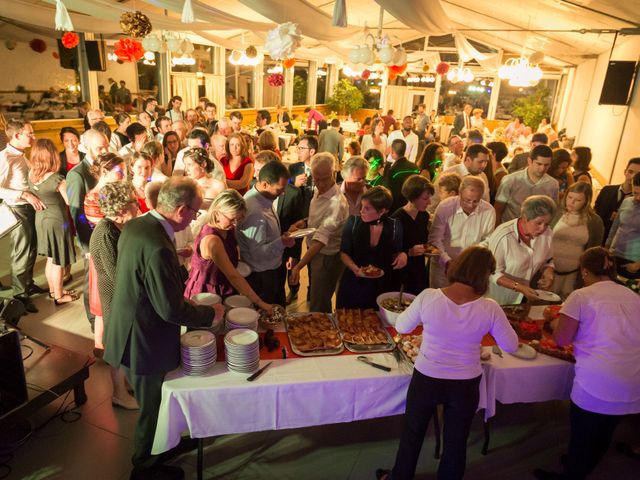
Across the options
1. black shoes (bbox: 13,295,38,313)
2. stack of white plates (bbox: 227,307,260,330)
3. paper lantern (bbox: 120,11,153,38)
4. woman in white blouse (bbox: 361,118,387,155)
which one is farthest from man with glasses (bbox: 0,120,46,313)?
woman in white blouse (bbox: 361,118,387,155)

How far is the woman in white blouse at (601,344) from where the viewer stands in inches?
76.5

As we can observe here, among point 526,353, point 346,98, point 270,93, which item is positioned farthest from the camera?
point 346,98

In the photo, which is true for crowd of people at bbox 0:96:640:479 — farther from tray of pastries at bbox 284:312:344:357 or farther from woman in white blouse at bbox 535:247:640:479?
tray of pastries at bbox 284:312:344:357

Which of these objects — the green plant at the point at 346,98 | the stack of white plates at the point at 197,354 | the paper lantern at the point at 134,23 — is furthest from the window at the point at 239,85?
the stack of white plates at the point at 197,354

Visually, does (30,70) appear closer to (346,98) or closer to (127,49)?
(127,49)

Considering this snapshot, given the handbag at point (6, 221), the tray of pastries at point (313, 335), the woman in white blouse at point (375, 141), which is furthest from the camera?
the woman in white blouse at point (375, 141)

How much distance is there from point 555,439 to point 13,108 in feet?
34.4

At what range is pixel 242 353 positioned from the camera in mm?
1960

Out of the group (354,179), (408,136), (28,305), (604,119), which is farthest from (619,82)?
(28,305)

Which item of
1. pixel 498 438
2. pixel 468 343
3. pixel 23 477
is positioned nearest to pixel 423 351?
pixel 468 343

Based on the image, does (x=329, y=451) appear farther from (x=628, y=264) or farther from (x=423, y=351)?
(x=628, y=264)

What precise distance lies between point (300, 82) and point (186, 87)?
6.18 m

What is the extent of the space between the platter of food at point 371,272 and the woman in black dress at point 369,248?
12mm

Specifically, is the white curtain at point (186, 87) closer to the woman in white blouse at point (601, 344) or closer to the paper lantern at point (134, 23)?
the paper lantern at point (134, 23)
